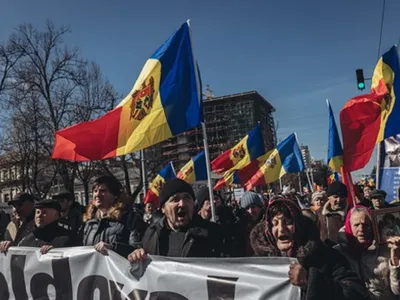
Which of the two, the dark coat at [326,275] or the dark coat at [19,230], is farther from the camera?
the dark coat at [19,230]

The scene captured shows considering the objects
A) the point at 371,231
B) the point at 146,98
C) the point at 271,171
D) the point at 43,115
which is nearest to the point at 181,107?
the point at 146,98

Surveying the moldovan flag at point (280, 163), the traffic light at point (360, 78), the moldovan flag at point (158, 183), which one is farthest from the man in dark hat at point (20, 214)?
the traffic light at point (360, 78)

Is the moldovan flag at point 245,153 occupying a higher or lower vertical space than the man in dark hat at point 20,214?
higher

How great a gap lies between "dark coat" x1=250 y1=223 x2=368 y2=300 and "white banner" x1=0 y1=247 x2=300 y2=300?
0.24 metres

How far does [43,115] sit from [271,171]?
17526 millimetres

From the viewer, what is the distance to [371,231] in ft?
9.73

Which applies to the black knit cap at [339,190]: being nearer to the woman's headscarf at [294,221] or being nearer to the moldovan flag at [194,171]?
the woman's headscarf at [294,221]

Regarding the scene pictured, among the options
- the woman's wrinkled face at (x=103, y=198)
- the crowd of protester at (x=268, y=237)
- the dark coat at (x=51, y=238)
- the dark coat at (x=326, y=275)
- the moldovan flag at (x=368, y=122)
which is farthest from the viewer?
the moldovan flag at (x=368, y=122)

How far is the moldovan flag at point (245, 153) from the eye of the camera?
10867 millimetres

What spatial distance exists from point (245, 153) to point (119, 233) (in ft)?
24.7

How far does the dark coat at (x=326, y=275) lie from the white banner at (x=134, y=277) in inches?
9.4

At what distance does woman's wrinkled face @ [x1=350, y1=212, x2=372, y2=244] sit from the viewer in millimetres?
2939

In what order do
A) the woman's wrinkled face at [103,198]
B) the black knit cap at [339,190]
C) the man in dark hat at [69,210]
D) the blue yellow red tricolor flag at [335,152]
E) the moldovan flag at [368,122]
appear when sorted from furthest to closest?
the man in dark hat at [69,210] → the blue yellow red tricolor flag at [335,152] → the moldovan flag at [368,122] → the black knit cap at [339,190] → the woman's wrinkled face at [103,198]

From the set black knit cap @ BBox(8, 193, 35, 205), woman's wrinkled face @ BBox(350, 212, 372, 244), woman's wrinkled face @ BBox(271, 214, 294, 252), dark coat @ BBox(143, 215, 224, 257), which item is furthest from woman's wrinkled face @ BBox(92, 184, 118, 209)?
black knit cap @ BBox(8, 193, 35, 205)
